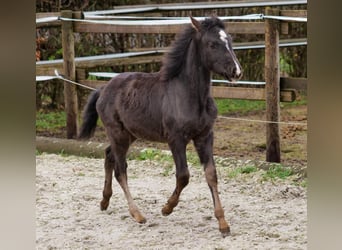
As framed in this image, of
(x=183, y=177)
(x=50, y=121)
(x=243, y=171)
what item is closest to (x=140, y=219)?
(x=183, y=177)

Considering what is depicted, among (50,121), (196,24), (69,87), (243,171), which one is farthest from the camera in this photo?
(50,121)

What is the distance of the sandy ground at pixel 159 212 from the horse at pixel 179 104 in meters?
0.15

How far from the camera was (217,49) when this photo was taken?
300 cm

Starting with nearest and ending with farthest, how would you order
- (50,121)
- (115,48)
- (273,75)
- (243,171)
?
(243,171), (273,75), (50,121), (115,48)

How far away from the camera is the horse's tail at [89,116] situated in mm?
3664

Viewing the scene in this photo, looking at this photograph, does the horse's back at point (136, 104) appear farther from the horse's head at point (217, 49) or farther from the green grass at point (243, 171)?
the green grass at point (243, 171)

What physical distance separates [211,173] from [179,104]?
358 millimetres

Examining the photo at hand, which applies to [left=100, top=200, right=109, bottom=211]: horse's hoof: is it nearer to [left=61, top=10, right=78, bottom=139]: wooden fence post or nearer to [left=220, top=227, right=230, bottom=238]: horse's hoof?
[left=220, top=227, right=230, bottom=238]: horse's hoof

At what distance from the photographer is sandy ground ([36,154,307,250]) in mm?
3133

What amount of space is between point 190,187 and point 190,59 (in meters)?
1.31

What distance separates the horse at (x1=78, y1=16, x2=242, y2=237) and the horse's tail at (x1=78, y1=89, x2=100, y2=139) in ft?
0.51

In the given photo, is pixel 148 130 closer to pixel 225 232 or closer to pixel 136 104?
pixel 136 104

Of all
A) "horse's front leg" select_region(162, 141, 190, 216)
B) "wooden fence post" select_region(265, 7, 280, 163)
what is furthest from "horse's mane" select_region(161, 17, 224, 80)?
"wooden fence post" select_region(265, 7, 280, 163)
